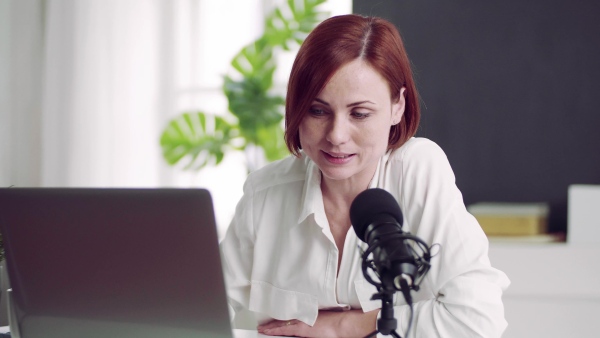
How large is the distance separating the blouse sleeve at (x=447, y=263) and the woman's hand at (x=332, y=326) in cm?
7

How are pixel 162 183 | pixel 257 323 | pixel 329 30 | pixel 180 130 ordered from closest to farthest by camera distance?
pixel 329 30 → pixel 257 323 → pixel 180 130 → pixel 162 183

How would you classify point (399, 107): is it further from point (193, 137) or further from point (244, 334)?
point (193, 137)

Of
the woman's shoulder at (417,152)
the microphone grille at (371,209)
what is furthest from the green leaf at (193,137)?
the microphone grille at (371,209)

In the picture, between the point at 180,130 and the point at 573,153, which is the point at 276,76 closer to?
the point at 180,130

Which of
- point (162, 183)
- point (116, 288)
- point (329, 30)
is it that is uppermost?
point (329, 30)

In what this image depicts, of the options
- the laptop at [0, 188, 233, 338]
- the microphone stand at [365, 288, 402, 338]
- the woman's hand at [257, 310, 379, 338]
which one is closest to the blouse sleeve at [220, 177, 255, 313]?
the woman's hand at [257, 310, 379, 338]

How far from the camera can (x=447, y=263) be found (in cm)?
148

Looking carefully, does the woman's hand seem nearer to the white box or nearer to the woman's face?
the woman's face

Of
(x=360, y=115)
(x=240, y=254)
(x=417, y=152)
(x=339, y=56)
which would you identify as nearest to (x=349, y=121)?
(x=360, y=115)

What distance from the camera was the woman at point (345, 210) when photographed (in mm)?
1458

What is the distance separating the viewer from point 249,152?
4.50 m

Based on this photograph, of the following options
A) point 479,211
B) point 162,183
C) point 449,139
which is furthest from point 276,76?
point 479,211

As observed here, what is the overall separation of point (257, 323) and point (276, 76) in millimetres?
2851

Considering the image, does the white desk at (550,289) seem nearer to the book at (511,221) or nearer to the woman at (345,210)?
the book at (511,221)
